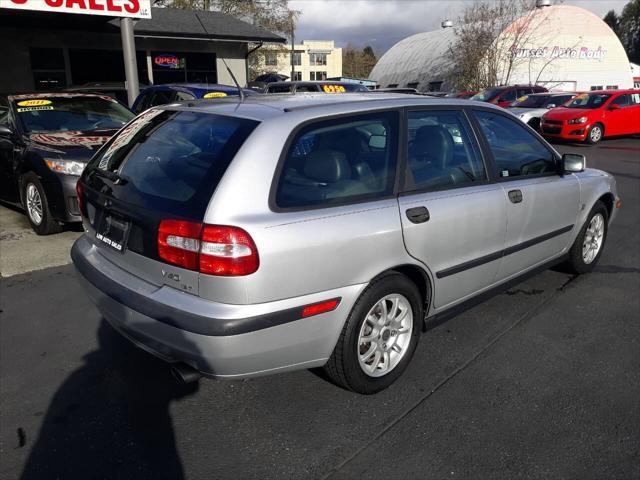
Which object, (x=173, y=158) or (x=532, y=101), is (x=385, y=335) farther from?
(x=532, y=101)

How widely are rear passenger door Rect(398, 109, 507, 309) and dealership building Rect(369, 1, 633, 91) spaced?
33.4m

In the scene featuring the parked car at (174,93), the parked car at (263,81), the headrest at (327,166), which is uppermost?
the parked car at (263,81)

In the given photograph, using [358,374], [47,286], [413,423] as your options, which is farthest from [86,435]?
[47,286]

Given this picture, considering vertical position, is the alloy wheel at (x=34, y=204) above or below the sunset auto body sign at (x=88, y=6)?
below

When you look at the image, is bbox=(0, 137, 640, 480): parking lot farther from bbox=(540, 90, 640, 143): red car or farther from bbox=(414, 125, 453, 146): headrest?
bbox=(540, 90, 640, 143): red car

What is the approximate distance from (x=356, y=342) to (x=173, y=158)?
1.38 metres

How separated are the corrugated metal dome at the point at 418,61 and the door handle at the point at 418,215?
1526 inches

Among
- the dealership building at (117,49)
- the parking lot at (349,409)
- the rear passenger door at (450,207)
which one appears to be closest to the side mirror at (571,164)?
the rear passenger door at (450,207)

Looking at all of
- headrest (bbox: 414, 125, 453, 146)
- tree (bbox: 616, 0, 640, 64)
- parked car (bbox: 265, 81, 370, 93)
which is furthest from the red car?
tree (bbox: 616, 0, 640, 64)

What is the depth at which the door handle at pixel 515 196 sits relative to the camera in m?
3.64

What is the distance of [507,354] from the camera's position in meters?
3.51

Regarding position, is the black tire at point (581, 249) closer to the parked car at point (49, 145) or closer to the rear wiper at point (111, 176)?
the rear wiper at point (111, 176)

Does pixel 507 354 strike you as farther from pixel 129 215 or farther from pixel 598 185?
pixel 129 215

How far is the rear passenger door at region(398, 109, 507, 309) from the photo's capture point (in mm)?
3064
